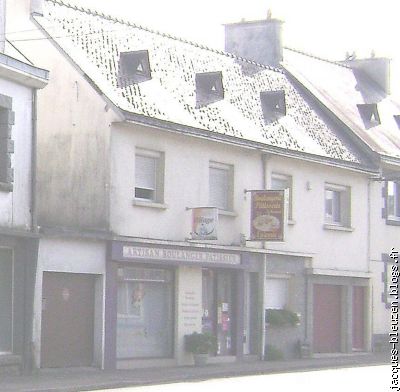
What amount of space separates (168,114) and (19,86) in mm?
5482

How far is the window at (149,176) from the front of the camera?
2955 cm

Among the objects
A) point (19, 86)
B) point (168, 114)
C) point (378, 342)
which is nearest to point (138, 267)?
point (168, 114)

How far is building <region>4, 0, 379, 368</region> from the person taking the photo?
2800 cm

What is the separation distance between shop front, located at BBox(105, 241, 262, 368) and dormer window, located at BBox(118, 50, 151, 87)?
14.5ft

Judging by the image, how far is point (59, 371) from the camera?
26.6 metres

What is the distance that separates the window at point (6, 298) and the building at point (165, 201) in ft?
2.68

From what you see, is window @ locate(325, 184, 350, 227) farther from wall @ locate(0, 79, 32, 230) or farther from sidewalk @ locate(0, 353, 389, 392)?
wall @ locate(0, 79, 32, 230)

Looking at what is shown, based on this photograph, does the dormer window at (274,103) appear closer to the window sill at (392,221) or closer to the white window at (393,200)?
the white window at (393,200)

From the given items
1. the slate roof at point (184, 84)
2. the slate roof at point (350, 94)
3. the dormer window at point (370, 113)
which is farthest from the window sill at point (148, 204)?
the dormer window at point (370, 113)

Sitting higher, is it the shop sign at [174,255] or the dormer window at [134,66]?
the dormer window at [134,66]

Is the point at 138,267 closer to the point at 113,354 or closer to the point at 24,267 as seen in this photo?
the point at 113,354

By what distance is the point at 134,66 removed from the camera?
102 feet

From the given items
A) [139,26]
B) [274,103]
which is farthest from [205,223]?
[274,103]

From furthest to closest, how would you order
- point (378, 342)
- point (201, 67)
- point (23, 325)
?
point (378, 342), point (201, 67), point (23, 325)
